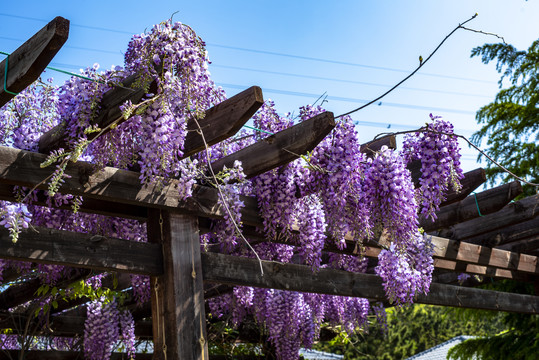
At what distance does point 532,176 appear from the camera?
7508mm

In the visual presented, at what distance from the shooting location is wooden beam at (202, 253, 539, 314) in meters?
3.67

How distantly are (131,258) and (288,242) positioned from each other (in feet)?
3.76

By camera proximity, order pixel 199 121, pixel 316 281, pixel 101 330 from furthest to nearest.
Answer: pixel 101 330, pixel 316 281, pixel 199 121

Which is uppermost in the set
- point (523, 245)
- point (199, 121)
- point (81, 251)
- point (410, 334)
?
point (199, 121)

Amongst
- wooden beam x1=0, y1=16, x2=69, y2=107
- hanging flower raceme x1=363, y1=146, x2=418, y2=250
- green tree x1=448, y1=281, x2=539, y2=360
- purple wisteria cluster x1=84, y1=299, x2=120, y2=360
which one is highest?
wooden beam x1=0, y1=16, x2=69, y2=107

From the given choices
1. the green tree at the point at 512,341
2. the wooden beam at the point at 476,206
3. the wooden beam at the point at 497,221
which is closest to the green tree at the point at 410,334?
the green tree at the point at 512,341

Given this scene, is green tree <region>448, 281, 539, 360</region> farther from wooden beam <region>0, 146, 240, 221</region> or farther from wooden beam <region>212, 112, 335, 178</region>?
wooden beam <region>0, 146, 240, 221</region>

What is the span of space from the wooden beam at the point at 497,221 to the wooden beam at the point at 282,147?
8.17 ft

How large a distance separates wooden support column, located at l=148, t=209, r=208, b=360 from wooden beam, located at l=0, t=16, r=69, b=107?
1162 millimetres

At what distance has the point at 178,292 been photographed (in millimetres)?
3311

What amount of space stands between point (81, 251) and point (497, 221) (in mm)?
3580

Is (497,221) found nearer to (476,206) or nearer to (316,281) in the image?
(476,206)

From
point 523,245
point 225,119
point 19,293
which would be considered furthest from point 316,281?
point 523,245

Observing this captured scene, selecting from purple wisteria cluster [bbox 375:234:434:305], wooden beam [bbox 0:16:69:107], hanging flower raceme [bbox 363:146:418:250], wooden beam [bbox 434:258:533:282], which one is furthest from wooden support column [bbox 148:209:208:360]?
wooden beam [bbox 434:258:533:282]
